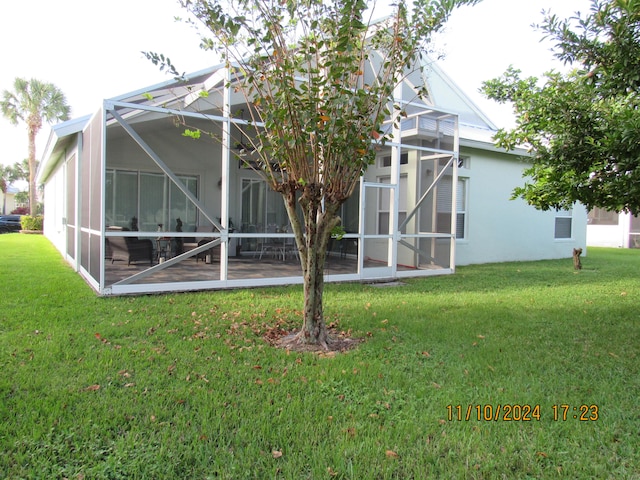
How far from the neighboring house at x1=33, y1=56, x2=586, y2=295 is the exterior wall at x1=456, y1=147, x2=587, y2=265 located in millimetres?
44

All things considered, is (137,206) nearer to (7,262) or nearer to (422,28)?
(7,262)

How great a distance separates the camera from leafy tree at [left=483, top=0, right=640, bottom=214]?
385cm

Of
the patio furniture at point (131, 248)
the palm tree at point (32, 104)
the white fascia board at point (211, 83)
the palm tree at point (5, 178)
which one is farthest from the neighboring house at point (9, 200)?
the white fascia board at point (211, 83)

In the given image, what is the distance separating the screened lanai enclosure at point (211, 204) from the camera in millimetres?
7516

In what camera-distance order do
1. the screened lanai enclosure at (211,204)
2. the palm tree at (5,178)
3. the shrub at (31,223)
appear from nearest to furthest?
the screened lanai enclosure at (211,204), the shrub at (31,223), the palm tree at (5,178)

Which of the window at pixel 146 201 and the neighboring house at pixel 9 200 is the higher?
the neighboring house at pixel 9 200

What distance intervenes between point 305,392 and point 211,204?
10695 mm

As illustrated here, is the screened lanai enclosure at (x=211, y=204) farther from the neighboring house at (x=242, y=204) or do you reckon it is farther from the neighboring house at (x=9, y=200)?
the neighboring house at (x=9, y=200)

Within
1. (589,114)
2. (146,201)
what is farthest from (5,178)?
(589,114)

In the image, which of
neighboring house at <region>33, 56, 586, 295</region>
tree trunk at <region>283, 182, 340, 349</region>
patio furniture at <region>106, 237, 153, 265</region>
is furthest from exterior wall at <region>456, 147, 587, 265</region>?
tree trunk at <region>283, 182, 340, 349</region>

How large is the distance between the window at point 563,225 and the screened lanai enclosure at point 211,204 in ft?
16.3

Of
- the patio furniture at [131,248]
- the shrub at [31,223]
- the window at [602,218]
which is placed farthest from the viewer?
the shrub at [31,223]

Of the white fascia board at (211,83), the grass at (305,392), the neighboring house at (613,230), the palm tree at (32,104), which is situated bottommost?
the grass at (305,392)

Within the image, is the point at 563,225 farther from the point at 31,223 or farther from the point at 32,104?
the point at 32,104
